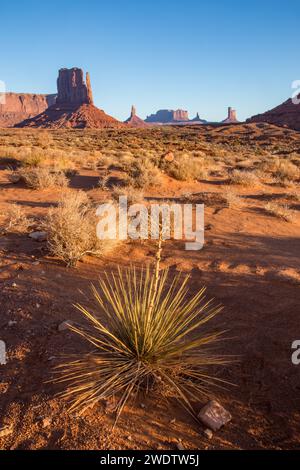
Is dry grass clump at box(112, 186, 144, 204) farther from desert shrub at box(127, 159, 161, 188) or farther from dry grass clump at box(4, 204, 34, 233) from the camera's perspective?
dry grass clump at box(4, 204, 34, 233)

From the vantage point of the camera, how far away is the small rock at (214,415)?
8.30ft

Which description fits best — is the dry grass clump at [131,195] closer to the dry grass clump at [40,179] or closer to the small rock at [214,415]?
the dry grass clump at [40,179]

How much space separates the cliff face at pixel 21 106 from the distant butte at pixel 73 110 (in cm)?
2809

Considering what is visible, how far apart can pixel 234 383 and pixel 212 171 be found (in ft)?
42.2

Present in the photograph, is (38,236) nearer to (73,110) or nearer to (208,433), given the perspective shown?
(208,433)

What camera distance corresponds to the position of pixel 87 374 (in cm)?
281

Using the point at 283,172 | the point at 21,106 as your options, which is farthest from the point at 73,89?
the point at 283,172

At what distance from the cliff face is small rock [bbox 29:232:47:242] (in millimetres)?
154325

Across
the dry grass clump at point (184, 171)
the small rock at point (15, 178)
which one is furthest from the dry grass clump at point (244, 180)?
the small rock at point (15, 178)

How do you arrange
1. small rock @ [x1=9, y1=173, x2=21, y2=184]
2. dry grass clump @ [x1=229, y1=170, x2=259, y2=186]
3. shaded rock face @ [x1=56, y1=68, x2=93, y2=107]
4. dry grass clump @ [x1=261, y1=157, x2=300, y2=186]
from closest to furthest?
small rock @ [x1=9, y1=173, x2=21, y2=184]
dry grass clump @ [x1=229, y1=170, x2=259, y2=186]
dry grass clump @ [x1=261, y1=157, x2=300, y2=186]
shaded rock face @ [x1=56, y1=68, x2=93, y2=107]

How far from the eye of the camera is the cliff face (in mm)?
147200

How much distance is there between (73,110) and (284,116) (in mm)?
66659

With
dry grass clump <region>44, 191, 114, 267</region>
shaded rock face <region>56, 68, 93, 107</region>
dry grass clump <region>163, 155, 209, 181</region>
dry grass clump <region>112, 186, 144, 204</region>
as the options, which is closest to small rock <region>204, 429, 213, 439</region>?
dry grass clump <region>44, 191, 114, 267</region>
